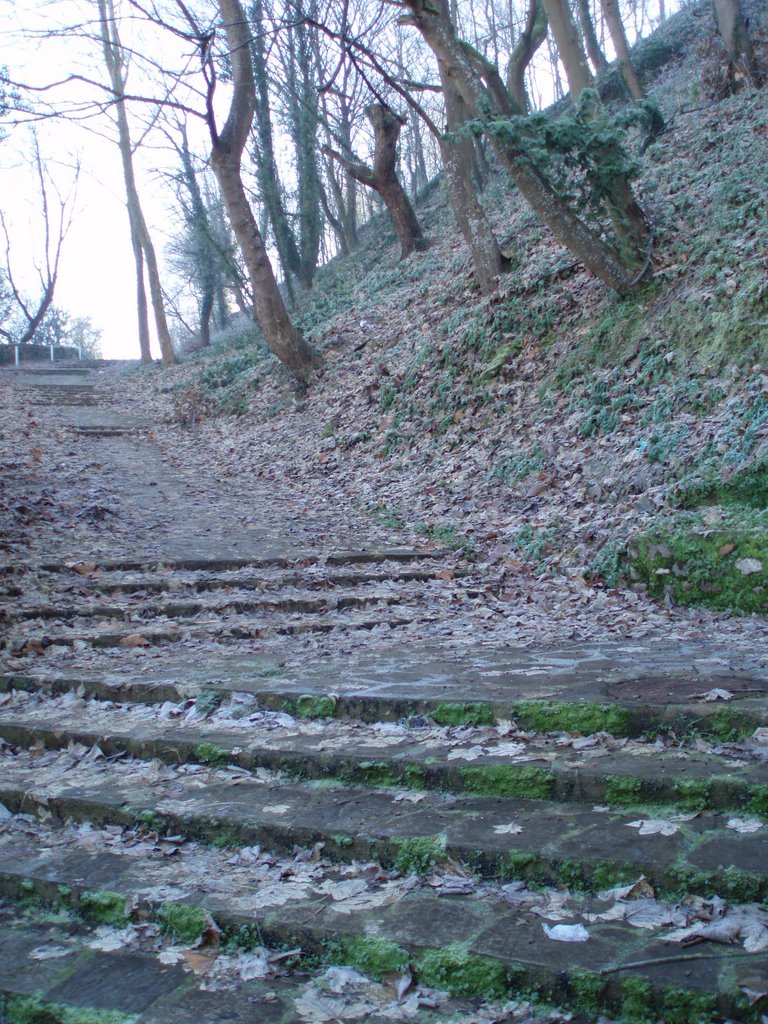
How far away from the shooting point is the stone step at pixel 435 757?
3.26 meters

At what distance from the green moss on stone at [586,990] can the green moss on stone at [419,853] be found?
0.74 meters

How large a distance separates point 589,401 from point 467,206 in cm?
549

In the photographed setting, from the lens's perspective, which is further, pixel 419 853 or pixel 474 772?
pixel 474 772

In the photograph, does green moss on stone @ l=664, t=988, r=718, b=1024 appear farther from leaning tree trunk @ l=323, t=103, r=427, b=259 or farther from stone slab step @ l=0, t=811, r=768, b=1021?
leaning tree trunk @ l=323, t=103, r=427, b=259

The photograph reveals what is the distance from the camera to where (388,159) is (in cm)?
1839

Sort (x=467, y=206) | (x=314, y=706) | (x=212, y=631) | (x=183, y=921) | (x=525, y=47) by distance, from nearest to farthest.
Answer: (x=183, y=921)
(x=314, y=706)
(x=212, y=631)
(x=467, y=206)
(x=525, y=47)

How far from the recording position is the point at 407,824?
3318 mm

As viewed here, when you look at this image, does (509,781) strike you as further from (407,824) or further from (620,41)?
(620,41)

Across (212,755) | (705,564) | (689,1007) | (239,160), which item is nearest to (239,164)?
(239,160)

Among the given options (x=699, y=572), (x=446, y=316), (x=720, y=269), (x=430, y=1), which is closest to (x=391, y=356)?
(x=446, y=316)

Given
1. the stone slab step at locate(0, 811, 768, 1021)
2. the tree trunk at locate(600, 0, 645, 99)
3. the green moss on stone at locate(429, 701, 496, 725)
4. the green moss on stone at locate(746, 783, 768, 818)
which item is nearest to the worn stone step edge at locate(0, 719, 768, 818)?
the green moss on stone at locate(746, 783, 768, 818)

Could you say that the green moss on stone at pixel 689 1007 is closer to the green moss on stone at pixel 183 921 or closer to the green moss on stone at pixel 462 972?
the green moss on stone at pixel 462 972

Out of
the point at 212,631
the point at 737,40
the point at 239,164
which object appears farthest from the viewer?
the point at 239,164

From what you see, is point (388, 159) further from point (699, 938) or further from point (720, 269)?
point (699, 938)
